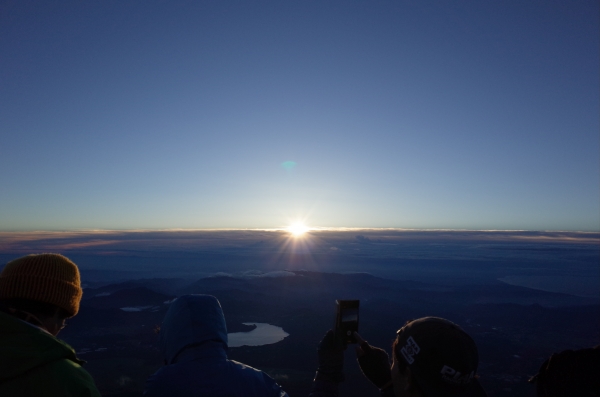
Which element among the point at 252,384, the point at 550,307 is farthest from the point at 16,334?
the point at 550,307

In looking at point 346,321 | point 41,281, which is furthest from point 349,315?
point 41,281

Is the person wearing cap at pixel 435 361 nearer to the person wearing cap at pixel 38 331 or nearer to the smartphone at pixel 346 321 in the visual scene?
the smartphone at pixel 346 321

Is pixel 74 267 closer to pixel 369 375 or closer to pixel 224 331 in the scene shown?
pixel 224 331

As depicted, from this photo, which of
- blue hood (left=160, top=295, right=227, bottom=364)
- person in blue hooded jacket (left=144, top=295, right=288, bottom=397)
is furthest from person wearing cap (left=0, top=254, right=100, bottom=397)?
blue hood (left=160, top=295, right=227, bottom=364)

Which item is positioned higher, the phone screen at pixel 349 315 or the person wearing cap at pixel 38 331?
the person wearing cap at pixel 38 331

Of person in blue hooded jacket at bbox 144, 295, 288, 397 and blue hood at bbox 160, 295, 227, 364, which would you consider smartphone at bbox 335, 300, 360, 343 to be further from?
blue hood at bbox 160, 295, 227, 364

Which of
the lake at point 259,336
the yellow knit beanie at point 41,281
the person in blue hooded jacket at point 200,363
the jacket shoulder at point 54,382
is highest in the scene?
the yellow knit beanie at point 41,281

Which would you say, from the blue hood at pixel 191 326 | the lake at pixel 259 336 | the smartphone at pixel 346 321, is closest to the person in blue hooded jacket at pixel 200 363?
the blue hood at pixel 191 326
